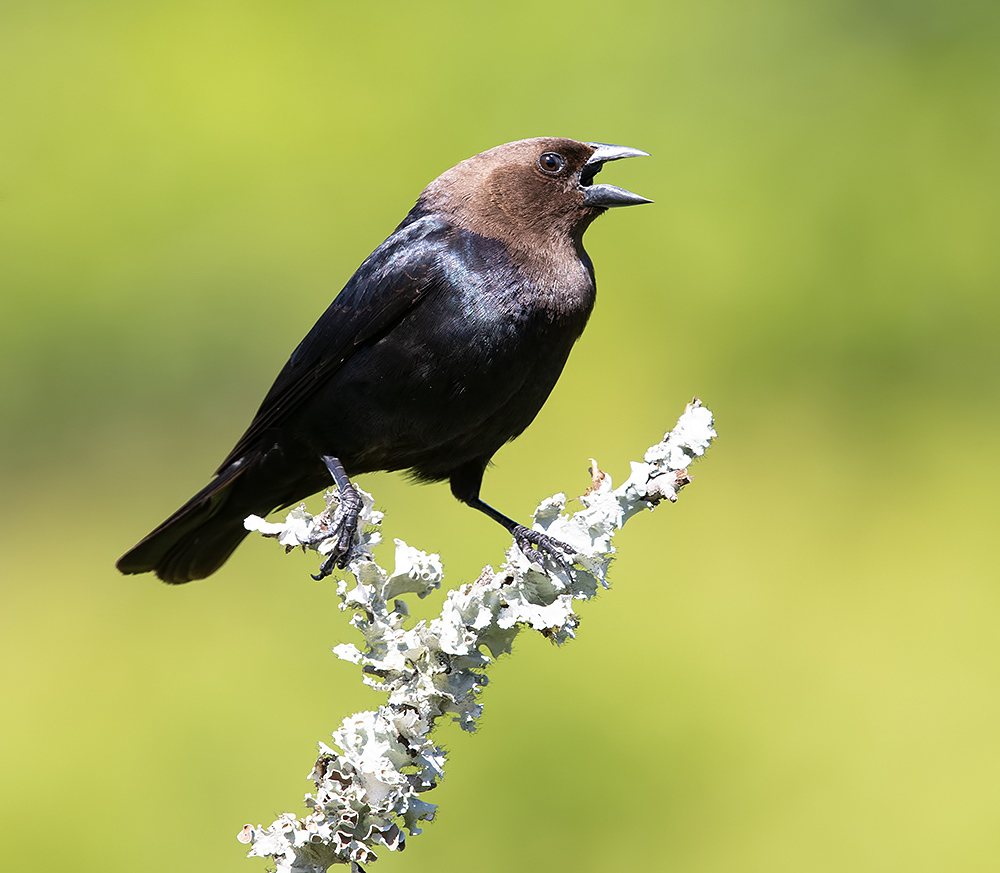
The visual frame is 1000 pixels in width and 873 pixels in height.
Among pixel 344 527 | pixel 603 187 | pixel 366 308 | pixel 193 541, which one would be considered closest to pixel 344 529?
pixel 344 527

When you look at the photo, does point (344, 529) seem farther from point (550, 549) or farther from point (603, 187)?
point (603, 187)

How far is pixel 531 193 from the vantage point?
3930 mm

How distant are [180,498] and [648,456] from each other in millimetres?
3735

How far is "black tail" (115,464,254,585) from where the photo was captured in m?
4.07

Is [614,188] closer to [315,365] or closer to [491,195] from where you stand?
→ [491,195]

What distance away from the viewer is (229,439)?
239 inches

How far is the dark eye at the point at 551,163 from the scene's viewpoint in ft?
13.2

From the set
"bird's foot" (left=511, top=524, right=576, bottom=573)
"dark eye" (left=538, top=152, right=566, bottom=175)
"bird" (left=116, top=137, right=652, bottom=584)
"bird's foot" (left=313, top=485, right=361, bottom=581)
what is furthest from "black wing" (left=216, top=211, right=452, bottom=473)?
"bird's foot" (left=511, top=524, right=576, bottom=573)

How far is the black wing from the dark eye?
383mm

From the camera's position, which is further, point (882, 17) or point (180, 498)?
point (882, 17)

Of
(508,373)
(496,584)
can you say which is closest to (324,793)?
(496,584)

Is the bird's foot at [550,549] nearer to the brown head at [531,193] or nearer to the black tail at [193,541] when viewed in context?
the brown head at [531,193]

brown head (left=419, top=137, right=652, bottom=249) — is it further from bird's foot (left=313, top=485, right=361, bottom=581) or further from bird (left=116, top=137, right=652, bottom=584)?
bird's foot (left=313, top=485, right=361, bottom=581)

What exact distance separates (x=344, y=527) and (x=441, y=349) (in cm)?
69
